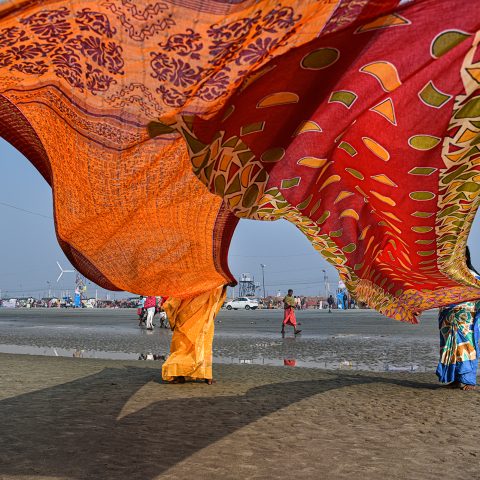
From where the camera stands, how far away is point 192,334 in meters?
7.65

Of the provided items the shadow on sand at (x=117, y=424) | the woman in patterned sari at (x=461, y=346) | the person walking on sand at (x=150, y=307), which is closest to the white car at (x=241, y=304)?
the person walking on sand at (x=150, y=307)

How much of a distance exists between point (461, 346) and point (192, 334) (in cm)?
367

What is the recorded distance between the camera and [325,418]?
5.75m

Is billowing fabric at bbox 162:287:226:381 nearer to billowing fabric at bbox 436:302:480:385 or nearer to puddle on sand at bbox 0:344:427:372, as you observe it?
puddle on sand at bbox 0:344:427:372

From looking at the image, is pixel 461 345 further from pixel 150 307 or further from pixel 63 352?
pixel 150 307

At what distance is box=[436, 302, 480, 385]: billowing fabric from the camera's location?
7.55 m

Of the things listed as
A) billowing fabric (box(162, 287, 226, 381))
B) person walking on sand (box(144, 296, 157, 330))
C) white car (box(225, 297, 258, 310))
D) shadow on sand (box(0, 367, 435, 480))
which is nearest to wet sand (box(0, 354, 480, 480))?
shadow on sand (box(0, 367, 435, 480))

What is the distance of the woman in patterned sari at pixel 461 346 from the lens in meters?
7.55

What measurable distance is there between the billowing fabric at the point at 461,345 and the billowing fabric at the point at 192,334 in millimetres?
3211

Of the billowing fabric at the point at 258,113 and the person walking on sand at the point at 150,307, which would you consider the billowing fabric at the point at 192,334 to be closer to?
the billowing fabric at the point at 258,113

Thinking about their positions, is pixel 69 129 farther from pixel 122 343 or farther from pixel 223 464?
pixel 122 343

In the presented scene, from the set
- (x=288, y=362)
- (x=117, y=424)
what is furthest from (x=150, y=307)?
(x=117, y=424)

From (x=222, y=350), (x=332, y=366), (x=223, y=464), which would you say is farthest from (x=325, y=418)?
(x=222, y=350)

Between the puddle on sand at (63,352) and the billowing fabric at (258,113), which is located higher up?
the billowing fabric at (258,113)
